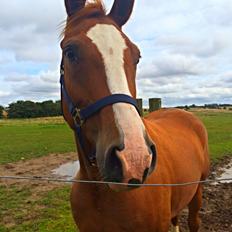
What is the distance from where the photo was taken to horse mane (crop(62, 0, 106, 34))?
2422mm

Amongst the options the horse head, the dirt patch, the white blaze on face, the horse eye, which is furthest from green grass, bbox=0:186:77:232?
the white blaze on face

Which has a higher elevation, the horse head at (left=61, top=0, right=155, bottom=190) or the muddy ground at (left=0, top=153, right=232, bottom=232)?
the horse head at (left=61, top=0, right=155, bottom=190)

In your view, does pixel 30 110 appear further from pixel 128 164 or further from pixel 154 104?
pixel 128 164

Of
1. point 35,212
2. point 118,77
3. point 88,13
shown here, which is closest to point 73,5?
point 88,13

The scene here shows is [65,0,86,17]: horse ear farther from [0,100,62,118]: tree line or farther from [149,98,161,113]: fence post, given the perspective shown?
[0,100,62,118]: tree line

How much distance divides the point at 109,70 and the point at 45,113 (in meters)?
42.0

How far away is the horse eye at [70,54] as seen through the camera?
7.33 ft

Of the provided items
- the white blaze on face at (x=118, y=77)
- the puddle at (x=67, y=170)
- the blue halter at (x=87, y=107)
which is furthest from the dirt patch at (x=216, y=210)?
the white blaze on face at (x=118, y=77)

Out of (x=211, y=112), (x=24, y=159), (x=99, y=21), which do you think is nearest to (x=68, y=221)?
(x=99, y=21)

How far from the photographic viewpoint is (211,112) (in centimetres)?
4966

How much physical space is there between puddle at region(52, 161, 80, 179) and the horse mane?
20.3 feet

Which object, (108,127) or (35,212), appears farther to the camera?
(35,212)

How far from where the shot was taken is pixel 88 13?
2.43 metres

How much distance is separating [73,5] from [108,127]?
1099 millimetres
